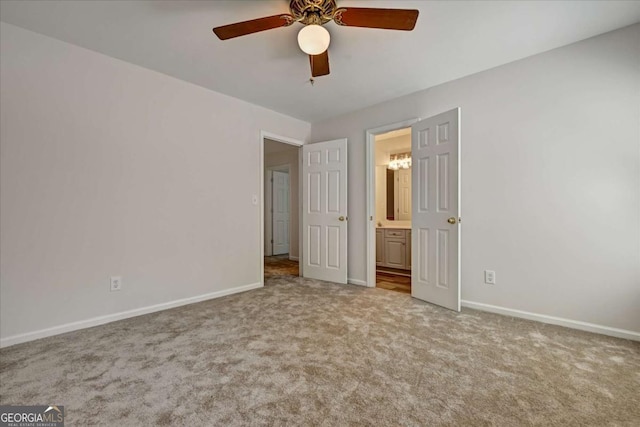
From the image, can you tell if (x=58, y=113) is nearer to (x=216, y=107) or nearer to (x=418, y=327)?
(x=216, y=107)

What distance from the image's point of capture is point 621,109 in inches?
86.7

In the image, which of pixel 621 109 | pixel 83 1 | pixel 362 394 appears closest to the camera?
pixel 362 394

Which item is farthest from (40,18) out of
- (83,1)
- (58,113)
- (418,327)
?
(418,327)

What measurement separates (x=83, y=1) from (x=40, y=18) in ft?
1.57

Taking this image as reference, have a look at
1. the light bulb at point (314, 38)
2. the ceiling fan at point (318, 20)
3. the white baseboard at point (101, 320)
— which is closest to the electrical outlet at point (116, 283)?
the white baseboard at point (101, 320)

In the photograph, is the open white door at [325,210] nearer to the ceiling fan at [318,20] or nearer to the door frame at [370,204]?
the door frame at [370,204]

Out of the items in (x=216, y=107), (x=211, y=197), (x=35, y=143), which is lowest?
(x=211, y=197)

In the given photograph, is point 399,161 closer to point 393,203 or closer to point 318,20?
point 393,203

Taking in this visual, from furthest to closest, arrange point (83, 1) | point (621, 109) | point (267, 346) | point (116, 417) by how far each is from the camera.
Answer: point (621, 109) < point (267, 346) < point (83, 1) < point (116, 417)

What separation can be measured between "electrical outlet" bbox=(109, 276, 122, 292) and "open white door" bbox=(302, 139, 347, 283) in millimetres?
2393

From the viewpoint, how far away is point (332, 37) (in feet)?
7.48

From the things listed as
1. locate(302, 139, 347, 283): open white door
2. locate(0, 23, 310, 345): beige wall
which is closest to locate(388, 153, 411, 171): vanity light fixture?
locate(302, 139, 347, 283): open white door
